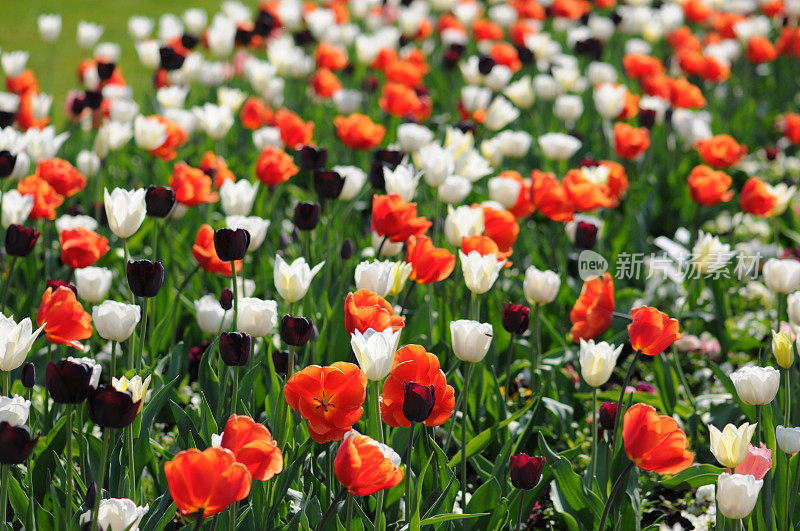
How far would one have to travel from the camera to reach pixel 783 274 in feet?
9.07

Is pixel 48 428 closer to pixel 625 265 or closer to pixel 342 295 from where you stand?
pixel 342 295

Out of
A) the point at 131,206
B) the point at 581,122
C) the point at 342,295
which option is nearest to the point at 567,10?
the point at 581,122

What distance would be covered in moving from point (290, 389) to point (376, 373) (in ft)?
0.59

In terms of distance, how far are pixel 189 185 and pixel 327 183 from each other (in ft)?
1.60

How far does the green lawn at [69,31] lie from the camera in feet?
26.1

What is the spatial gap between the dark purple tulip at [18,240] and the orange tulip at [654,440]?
1.80 metres

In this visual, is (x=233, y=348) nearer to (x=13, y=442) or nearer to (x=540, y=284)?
(x=13, y=442)

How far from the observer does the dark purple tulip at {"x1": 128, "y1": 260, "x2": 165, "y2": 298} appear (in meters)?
2.22

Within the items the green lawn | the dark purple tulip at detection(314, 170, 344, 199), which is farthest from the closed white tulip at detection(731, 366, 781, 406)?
the green lawn

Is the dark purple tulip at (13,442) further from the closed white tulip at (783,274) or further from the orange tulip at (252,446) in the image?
the closed white tulip at (783,274)

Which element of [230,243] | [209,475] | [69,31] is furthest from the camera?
[69,31]

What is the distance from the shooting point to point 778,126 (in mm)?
6418

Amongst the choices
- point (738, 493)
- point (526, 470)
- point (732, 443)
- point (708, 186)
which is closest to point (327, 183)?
point (526, 470)

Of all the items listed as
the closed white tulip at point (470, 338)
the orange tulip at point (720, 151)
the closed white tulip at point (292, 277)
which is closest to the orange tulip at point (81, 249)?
the closed white tulip at point (292, 277)
